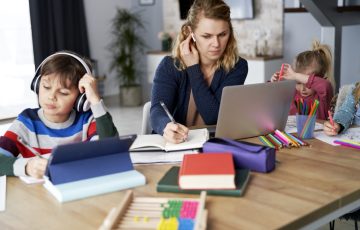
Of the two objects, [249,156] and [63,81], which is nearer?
[249,156]

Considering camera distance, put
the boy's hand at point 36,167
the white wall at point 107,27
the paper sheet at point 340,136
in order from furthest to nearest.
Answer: the white wall at point 107,27 < the paper sheet at point 340,136 < the boy's hand at point 36,167

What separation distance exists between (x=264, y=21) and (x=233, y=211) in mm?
4741

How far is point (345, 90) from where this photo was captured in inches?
90.6

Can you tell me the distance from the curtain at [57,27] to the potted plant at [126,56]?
0.46 meters

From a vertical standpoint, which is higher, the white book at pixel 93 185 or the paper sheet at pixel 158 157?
the white book at pixel 93 185

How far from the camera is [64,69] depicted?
167 cm

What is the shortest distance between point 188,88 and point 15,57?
4.48m

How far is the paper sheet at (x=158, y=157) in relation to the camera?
148cm

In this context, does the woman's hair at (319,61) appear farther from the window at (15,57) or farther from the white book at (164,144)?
the window at (15,57)

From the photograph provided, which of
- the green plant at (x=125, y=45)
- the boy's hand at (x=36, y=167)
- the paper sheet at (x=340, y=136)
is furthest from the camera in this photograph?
the green plant at (x=125, y=45)

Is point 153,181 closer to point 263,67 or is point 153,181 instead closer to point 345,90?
point 345,90

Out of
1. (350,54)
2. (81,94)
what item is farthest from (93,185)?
(350,54)

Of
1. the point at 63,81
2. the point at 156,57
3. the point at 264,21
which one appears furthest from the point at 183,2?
the point at 63,81

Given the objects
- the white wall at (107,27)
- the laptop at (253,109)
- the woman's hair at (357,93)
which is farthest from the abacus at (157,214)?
the white wall at (107,27)
